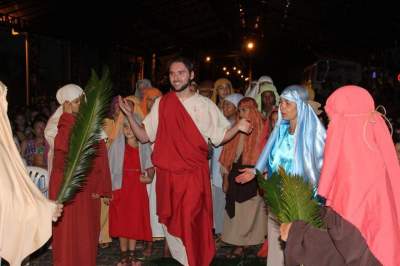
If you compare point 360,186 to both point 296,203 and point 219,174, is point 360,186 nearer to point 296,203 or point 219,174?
point 296,203

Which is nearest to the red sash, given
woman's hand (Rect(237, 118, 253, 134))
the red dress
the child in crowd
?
woman's hand (Rect(237, 118, 253, 134))

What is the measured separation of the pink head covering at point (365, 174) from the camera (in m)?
3.02

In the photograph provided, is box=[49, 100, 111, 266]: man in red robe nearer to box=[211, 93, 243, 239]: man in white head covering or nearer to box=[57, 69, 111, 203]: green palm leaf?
box=[57, 69, 111, 203]: green palm leaf

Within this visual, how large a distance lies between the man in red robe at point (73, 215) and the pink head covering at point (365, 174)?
2.87 m

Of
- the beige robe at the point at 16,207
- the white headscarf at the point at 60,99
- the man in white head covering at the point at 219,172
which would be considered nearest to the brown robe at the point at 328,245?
the beige robe at the point at 16,207

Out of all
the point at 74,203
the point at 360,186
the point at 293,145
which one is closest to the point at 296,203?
the point at 360,186

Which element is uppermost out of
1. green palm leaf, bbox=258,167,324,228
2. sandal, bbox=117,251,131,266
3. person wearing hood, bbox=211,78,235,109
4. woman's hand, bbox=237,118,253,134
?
person wearing hood, bbox=211,78,235,109

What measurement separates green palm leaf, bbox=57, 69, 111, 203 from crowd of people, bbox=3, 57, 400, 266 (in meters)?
1.23

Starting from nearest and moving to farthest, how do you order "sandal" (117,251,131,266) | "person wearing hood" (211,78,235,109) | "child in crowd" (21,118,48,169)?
1. "sandal" (117,251,131,266)
2. "child in crowd" (21,118,48,169)
3. "person wearing hood" (211,78,235,109)

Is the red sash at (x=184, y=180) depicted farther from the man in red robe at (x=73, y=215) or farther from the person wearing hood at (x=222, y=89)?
the person wearing hood at (x=222, y=89)

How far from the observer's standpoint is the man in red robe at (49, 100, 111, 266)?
5.34m

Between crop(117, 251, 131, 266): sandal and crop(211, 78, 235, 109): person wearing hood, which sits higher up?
crop(211, 78, 235, 109): person wearing hood

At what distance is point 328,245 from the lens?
3238 millimetres

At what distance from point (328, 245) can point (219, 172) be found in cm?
437
